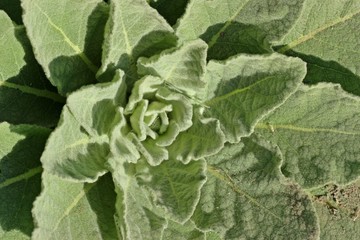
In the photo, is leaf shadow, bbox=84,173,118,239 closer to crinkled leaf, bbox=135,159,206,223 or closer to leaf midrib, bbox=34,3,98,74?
crinkled leaf, bbox=135,159,206,223

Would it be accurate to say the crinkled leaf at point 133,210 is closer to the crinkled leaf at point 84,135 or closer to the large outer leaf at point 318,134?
the crinkled leaf at point 84,135

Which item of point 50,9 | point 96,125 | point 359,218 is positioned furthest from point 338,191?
point 50,9

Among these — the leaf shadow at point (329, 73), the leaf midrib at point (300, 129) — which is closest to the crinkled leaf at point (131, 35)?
the leaf midrib at point (300, 129)

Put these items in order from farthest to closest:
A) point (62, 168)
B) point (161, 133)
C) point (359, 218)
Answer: point (359, 218) → point (161, 133) → point (62, 168)

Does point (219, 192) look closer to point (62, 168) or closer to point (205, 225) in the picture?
point (205, 225)

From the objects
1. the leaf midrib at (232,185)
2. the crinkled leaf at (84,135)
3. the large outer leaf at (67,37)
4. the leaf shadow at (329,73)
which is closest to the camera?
Result: the crinkled leaf at (84,135)

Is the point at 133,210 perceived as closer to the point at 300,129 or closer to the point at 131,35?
the point at 131,35
